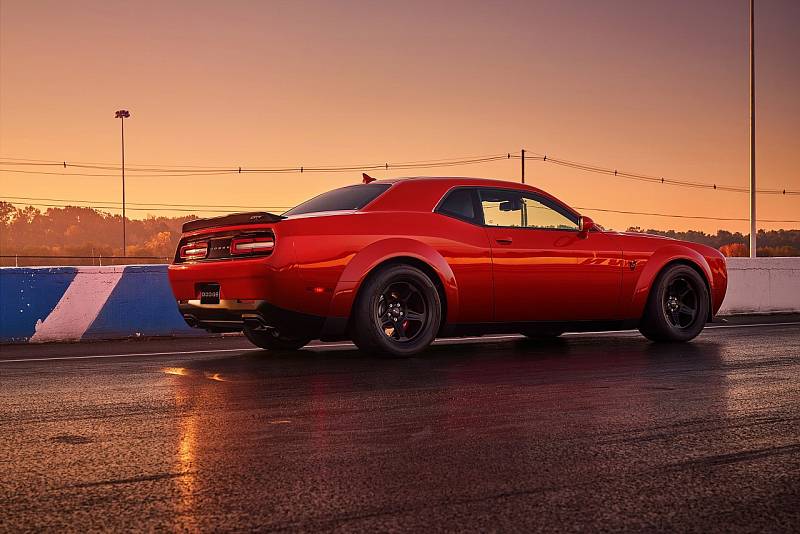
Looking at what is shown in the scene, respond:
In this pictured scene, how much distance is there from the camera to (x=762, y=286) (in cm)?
1750

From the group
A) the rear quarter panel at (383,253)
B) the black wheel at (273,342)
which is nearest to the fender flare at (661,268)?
the rear quarter panel at (383,253)

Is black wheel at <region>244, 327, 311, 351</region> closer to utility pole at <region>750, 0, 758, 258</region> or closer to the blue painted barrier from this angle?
the blue painted barrier

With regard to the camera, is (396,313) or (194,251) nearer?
(396,313)

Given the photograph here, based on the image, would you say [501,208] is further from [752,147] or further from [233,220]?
[752,147]

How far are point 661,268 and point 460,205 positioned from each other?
248cm

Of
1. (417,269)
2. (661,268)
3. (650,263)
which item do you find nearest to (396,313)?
(417,269)

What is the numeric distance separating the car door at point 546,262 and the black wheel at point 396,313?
2.39ft

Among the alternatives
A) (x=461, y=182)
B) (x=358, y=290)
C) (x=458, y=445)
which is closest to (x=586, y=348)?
(x=461, y=182)

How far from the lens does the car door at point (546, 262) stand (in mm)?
9078

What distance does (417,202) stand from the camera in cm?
880

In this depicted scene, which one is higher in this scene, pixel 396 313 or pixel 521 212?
pixel 521 212

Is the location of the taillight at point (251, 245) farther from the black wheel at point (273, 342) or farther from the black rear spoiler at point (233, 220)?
the black wheel at point (273, 342)

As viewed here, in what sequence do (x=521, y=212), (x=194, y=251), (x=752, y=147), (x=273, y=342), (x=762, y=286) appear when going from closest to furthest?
1. (x=194, y=251)
2. (x=521, y=212)
3. (x=273, y=342)
4. (x=762, y=286)
5. (x=752, y=147)

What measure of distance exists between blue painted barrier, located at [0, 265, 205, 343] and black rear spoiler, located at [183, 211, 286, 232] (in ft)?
11.2
